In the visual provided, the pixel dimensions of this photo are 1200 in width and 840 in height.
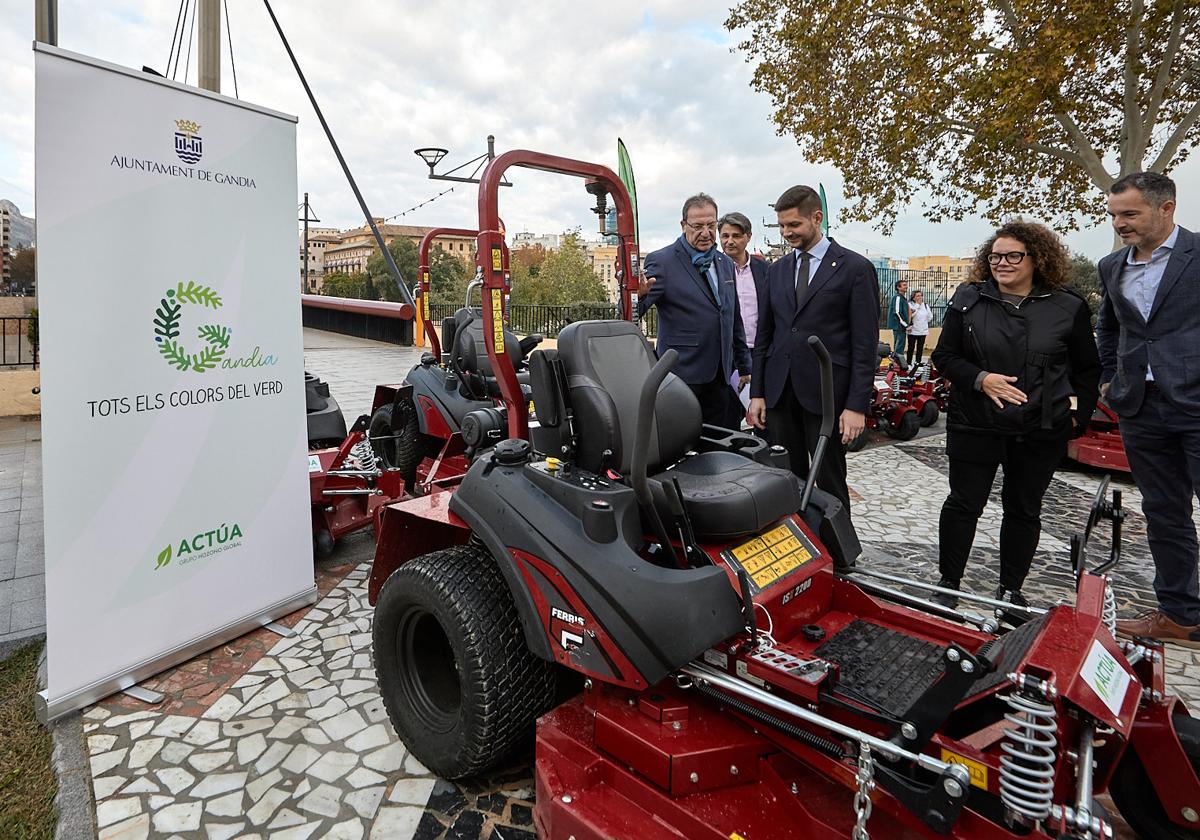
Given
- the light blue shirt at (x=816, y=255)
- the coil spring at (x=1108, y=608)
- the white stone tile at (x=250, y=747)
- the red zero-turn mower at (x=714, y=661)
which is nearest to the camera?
the red zero-turn mower at (x=714, y=661)

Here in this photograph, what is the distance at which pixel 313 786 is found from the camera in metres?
2.29

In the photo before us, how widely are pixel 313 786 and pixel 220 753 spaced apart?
41 cm

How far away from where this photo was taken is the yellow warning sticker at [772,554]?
214cm

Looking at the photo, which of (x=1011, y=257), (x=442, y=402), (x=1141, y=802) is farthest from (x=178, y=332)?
(x=1141, y=802)

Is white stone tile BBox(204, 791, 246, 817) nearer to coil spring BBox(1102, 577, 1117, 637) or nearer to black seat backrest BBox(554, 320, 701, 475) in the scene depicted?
black seat backrest BBox(554, 320, 701, 475)

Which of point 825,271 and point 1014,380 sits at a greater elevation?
point 825,271

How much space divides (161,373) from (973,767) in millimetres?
3057

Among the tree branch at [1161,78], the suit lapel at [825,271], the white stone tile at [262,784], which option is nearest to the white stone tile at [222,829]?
the white stone tile at [262,784]

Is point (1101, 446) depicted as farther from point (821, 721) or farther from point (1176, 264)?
point (821, 721)

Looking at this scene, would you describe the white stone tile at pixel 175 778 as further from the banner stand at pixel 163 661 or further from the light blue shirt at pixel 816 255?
the light blue shirt at pixel 816 255

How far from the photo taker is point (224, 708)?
271 cm

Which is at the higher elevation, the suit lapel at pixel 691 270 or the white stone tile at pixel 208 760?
the suit lapel at pixel 691 270

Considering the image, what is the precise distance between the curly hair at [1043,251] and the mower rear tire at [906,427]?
4982mm

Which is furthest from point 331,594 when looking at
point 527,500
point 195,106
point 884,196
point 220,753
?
point 884,196
